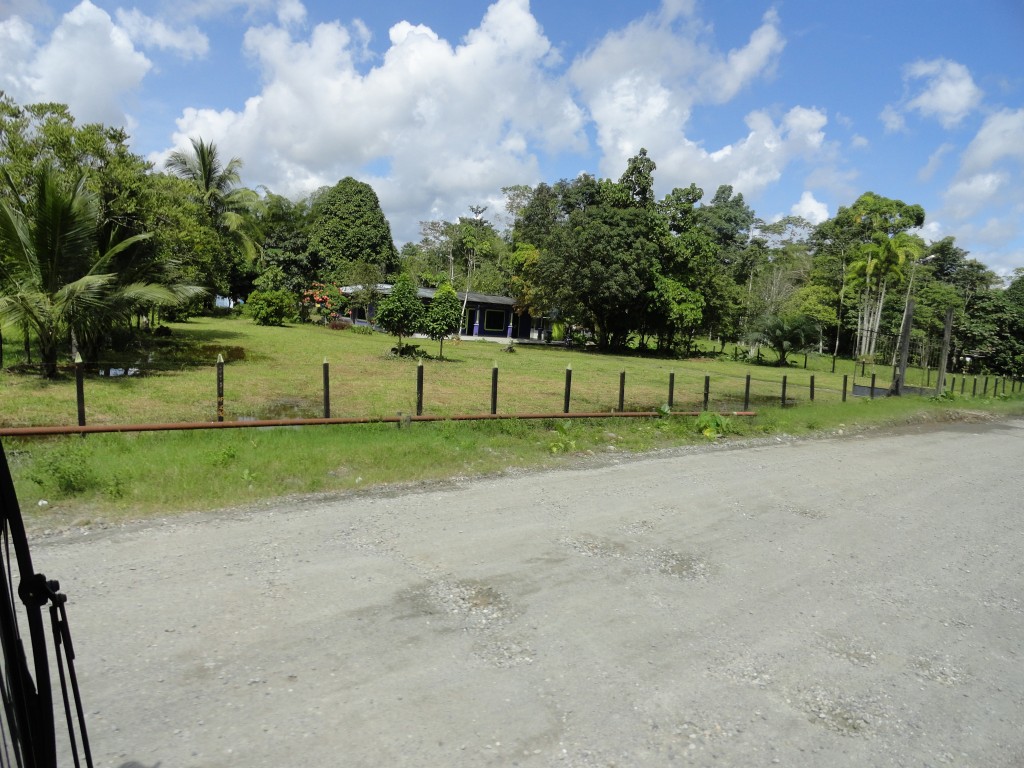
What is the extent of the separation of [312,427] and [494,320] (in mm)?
37559

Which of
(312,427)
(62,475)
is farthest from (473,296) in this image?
(62,475)

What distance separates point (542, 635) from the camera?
3.85 metres

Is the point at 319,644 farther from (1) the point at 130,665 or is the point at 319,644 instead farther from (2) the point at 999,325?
(2) the point at 999,325

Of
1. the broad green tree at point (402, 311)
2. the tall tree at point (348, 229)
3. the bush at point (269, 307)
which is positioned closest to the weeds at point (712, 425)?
the broad green tree at point (402, 311)

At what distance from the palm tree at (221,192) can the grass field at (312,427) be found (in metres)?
17.5

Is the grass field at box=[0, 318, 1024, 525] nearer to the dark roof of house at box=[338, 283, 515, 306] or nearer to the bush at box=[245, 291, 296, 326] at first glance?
the bush at box=[245, 291, 296, 326]

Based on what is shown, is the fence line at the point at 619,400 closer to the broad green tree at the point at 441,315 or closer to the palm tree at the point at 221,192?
the broad green tree at the point at 441,315

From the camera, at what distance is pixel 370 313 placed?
41844 millimetres

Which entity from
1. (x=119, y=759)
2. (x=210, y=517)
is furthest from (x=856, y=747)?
(x=210, y=517)

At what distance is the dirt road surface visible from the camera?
2945 millimetres

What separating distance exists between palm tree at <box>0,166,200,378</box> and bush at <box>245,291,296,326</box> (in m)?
22.8

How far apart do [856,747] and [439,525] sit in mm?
3546

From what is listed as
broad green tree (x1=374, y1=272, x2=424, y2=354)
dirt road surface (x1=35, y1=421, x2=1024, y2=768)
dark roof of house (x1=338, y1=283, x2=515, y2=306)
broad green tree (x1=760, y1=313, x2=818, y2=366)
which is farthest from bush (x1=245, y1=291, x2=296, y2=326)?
dirt road surface (x1=35, y1=421, x2=1024, y2=768)

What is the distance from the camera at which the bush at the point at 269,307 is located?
120 ft
